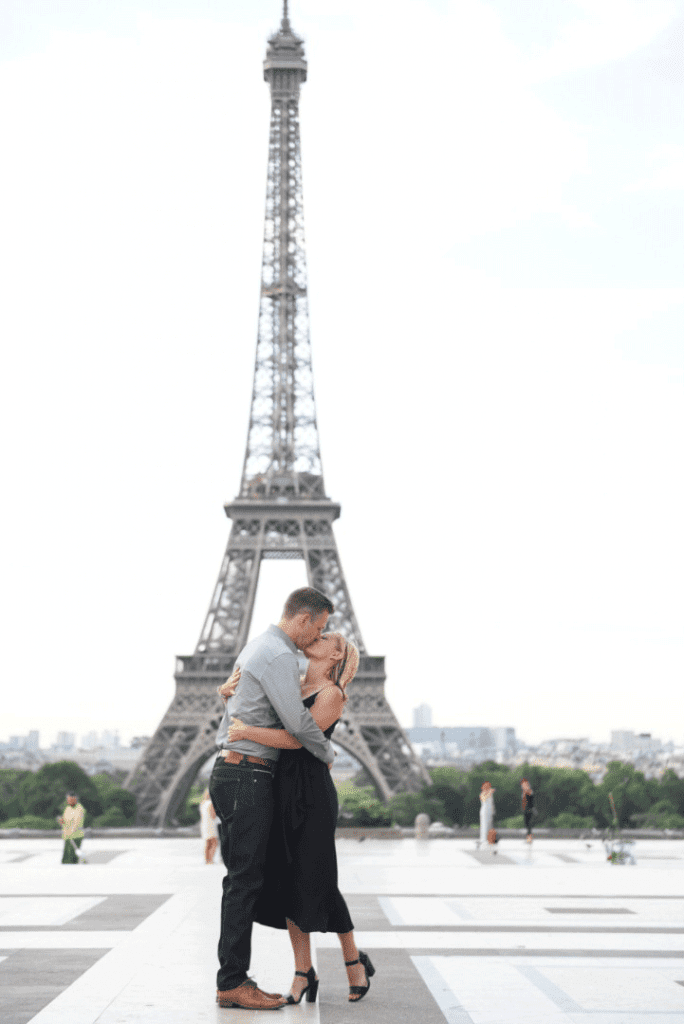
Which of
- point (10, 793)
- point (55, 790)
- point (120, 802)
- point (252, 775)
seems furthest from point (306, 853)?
point (10, 793)

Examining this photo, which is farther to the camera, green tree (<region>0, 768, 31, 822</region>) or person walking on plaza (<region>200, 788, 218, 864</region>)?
green tree (<region>0, 768, 31, 822</region>)

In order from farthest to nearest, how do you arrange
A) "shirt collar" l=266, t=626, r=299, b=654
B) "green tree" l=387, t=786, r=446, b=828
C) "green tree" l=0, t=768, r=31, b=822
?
"green tree" l=0, t=768, r=31, b=822
"green tree" l=387, t=786, r=446, b=828
"shirt collar" l=266, t=626, r=299, b=654

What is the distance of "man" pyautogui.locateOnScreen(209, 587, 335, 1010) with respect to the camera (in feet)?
20.0

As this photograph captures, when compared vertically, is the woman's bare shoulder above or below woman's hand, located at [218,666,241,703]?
below

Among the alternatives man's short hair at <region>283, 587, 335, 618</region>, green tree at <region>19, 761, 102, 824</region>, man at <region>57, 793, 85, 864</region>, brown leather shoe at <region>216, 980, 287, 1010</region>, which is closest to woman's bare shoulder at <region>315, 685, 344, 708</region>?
man's short hair at <region>283, 587, 335, 618</region>

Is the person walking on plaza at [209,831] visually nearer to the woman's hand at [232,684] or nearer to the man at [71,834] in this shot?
the man at [71,834]

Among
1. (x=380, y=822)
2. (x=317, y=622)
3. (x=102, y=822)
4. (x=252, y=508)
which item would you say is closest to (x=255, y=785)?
(x=317, y=622)

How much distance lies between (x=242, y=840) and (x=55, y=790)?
56802 mm

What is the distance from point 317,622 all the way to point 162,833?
23.0 m

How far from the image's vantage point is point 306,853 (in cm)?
625

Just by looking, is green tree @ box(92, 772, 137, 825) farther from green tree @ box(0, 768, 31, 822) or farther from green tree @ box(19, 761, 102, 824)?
green tree @ box(0, 768, 31, 822)

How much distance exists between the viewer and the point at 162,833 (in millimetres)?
28016

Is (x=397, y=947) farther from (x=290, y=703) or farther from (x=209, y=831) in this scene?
(x=209, y=831)

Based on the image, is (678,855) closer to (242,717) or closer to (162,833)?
(162,833)
